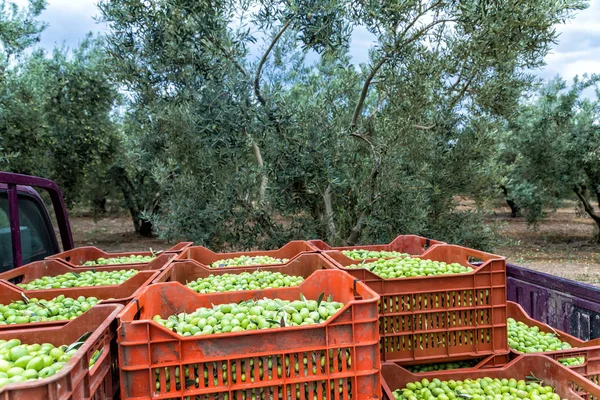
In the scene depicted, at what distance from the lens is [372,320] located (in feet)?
6.55

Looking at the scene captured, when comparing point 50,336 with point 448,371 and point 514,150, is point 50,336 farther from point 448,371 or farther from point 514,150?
point 514,150

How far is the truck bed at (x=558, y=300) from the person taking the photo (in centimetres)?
365

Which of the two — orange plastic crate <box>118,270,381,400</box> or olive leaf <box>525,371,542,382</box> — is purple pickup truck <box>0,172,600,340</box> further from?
orange plastic crate <box>118,270,381,400</box>

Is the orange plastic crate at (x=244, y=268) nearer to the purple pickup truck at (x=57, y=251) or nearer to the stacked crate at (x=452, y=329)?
the stacked crate at (x=452, y=329)

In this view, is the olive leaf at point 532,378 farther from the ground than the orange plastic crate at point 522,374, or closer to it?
closer to it

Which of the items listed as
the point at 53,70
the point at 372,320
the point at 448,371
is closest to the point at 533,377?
the point at 448,371

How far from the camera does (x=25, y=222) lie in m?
4.24

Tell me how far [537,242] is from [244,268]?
17617 mm

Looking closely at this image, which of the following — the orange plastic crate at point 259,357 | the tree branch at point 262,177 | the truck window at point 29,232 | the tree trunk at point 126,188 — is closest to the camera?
the orange plastic crate at point 259,357

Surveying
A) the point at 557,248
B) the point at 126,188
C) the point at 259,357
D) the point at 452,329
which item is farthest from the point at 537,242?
the point at 259,357

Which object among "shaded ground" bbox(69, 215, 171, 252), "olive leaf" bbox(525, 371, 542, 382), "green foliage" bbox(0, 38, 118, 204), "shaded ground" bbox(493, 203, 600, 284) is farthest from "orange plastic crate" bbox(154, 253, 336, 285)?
"shaded ground" bbox(69, 215, 171, 252)

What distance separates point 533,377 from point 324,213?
13.5ft

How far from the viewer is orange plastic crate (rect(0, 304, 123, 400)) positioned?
50.8 inches

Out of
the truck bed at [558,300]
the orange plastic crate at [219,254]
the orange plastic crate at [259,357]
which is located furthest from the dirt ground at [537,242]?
the orange plastic crate at [259,357]
